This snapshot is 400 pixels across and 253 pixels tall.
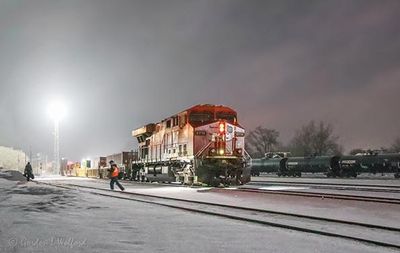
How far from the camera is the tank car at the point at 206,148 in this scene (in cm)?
2681

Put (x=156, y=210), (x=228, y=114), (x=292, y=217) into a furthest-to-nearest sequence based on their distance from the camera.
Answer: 1. (x=228, y=114)
2. (x=156, y=210)
3. (x=292, y=217)

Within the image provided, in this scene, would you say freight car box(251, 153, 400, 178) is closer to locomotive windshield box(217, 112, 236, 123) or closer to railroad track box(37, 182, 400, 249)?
locomotive windshield box(217, 112, 236, 123)

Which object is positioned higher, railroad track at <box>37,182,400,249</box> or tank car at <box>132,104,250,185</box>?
tank car at <box>132,104,250,185</box>

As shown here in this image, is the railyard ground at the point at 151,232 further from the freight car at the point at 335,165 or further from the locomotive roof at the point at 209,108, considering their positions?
the freight car at the point at 335,165

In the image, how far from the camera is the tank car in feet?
88.0

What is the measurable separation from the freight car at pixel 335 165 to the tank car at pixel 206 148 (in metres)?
23.1

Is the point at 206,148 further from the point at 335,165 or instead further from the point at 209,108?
the point at 335,165

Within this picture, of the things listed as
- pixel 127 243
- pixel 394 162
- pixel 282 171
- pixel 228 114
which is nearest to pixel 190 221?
pixel 127 243

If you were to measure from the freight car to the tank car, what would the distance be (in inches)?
910

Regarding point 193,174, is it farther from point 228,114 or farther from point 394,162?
point 394,162

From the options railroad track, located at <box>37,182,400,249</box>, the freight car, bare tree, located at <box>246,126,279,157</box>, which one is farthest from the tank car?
bare tree, located at <box>246,126,279,157</box>

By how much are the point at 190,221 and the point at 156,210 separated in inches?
119

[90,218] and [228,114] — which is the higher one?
[228,114]

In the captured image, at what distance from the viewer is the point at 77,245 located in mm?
8266
